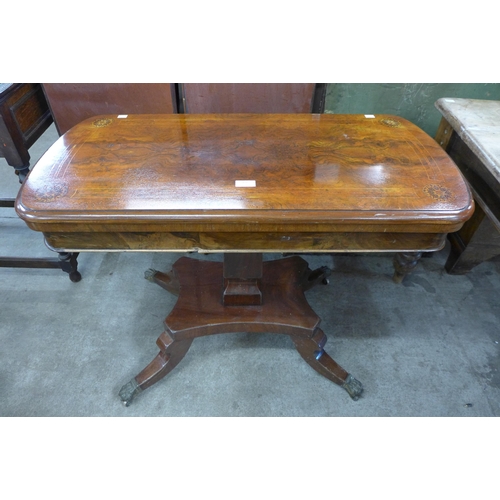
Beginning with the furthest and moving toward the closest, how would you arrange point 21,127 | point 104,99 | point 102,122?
point 104,99 → point 21,127 → point 102,122

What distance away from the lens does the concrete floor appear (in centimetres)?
141

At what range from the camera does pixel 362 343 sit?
1600 mm

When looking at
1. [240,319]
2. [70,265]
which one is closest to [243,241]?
[240,319]

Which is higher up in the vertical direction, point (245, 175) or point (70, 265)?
point (245, 175)

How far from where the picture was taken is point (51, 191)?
1.00 metres

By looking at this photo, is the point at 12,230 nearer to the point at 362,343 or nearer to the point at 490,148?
the point at 362,343

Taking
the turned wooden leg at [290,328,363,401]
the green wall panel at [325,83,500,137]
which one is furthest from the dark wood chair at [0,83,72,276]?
the green wall panel at [325,83,500,137]

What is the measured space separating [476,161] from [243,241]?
98cm

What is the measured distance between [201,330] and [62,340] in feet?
2.15

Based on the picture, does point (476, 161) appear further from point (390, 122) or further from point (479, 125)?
point (390, 122)

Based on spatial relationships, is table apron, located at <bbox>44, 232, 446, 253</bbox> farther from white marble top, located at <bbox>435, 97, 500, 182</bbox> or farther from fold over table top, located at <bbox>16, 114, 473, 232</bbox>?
white marble top, located at <bbox>435, 97, 500, 182</bbox>

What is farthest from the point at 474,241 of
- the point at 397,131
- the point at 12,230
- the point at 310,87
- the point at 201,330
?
the point at 12,230

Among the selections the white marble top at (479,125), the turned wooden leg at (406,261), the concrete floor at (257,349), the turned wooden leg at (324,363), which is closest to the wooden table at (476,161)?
the white marble top at (479,125)

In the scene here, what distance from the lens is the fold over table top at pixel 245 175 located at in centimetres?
95
